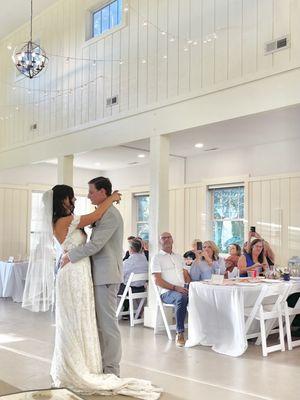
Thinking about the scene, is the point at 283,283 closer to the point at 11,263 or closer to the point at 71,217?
the point at 71,217

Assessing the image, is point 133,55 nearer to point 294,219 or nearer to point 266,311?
point 294,219

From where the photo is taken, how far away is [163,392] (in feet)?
11.8

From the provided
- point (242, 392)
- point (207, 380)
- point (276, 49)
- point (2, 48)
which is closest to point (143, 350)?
point (207, 380)

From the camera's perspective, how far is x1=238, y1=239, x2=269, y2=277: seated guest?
6.32 metres

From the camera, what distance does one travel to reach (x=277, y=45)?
5.22 meters

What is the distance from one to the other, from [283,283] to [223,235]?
3785mm

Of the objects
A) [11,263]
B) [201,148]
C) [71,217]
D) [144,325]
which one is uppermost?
[201,148]

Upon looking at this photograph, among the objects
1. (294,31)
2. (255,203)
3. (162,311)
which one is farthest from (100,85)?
(162,311)

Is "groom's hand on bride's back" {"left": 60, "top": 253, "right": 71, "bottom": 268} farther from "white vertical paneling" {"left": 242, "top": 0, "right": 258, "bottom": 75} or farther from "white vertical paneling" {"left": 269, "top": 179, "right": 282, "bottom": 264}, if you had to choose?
"white vertical paneling" {"left": 269, "top": 179, "right": 282, "bottom": 264}

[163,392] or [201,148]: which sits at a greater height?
[201,148]

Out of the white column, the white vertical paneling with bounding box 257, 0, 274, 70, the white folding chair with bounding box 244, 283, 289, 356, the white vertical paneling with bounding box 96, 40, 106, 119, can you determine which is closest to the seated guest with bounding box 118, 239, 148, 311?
the white column

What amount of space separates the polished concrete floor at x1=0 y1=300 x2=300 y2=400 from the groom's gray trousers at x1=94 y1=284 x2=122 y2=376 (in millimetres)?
295

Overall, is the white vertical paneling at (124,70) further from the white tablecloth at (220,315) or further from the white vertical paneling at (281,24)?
the white tablecloth at (220,315)

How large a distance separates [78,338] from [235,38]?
155 inches
